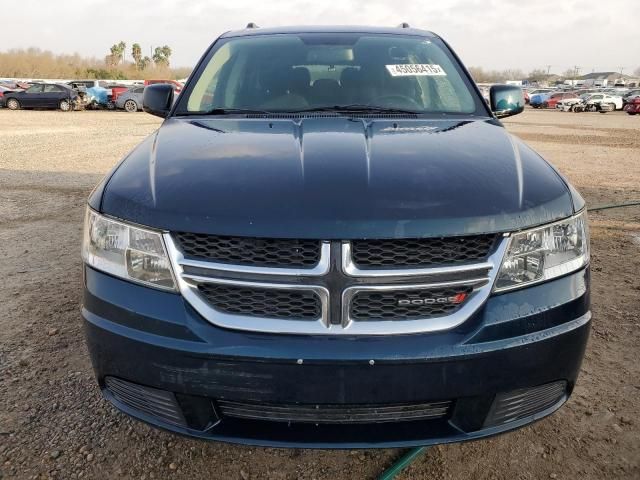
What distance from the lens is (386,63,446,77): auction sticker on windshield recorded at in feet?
9.77

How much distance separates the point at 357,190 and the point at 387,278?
29 centimetres

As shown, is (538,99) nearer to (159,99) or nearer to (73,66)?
(159,99)

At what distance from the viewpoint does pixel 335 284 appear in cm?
156

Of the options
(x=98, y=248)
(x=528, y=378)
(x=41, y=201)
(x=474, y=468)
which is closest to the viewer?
(x=528, y=378)

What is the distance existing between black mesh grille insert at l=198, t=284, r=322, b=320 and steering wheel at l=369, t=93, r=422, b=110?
4.91 feet

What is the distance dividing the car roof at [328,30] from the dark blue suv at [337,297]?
1729mm

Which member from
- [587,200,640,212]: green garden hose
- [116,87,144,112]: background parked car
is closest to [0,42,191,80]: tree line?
[116,87,144,112]: background parked car

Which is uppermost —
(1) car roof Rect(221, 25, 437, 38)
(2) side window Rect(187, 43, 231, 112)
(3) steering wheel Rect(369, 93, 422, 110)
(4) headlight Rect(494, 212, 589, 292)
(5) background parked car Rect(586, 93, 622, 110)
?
(1) car roof Rect(221, 25, 437, 38)

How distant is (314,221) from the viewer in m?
1.56

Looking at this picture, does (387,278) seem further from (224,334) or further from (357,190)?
(224,334)

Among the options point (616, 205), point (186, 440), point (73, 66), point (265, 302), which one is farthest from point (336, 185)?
point (73, 66)

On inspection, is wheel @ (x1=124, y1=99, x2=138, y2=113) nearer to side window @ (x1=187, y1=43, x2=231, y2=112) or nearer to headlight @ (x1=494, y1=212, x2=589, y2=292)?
side window @ (x1=187, y1=43, x2=231, y2=112)

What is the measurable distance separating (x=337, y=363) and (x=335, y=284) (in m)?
0.22

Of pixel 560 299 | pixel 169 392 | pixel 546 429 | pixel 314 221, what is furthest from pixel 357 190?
pixel 546 429
